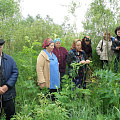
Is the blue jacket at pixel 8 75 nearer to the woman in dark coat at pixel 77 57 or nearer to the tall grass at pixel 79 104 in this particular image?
the tall grass at pixel 79 104

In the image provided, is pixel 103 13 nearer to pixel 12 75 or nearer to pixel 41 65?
pixel 41 65

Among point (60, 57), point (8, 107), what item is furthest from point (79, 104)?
point (60, 57)

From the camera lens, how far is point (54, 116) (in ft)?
5.95

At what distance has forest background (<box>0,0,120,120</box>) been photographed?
2.09 meters

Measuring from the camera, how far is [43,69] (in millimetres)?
3133

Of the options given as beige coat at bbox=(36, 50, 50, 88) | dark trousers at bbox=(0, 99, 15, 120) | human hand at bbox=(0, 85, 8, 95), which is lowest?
dark trousers at bbox=(0, 99, 15, 120)

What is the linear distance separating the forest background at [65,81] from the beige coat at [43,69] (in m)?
0.24

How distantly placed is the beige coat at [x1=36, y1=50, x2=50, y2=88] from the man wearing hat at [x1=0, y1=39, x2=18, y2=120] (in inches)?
24.0

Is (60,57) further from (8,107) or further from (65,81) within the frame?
(8,107)

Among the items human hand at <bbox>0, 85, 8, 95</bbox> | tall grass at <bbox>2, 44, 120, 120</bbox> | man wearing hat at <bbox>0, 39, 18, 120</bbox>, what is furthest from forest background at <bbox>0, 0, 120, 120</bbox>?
human hand at <bbox>0, 85, 8, 95</bbox>

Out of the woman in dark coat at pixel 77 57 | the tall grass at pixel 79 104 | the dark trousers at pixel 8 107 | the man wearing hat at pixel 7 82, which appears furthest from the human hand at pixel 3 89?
the woman in dark coat at pixel 77 57

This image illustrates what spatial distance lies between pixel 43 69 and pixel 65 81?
54cm

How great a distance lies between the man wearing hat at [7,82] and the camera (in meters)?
2.39

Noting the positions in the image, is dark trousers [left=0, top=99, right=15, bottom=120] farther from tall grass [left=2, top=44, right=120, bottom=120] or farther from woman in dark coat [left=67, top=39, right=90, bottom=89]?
woman in dark coat [left=67, top=39, right=90, bottom=89]
